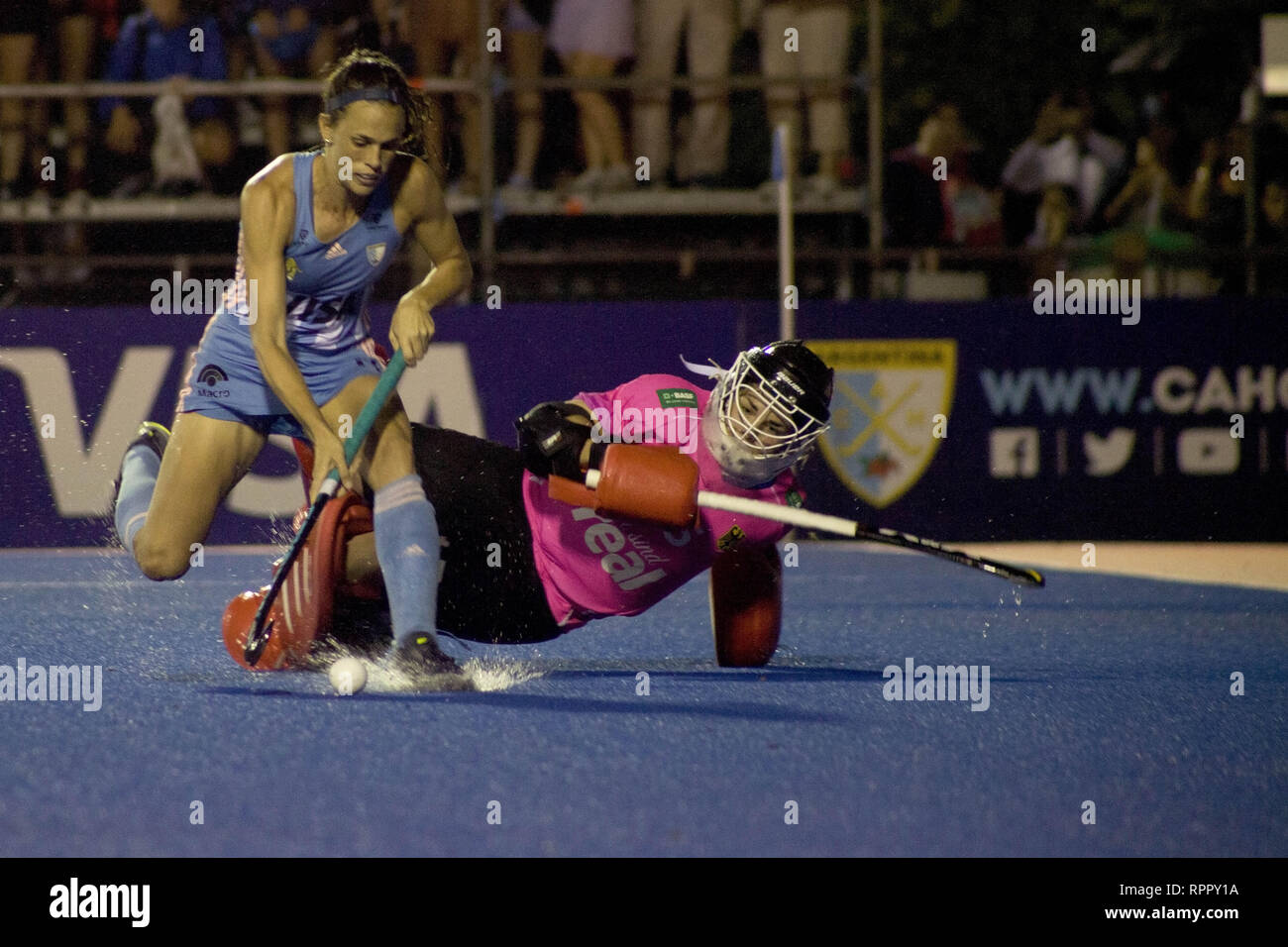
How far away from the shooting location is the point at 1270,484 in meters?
10.4

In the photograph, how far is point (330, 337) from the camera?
525 centimetres

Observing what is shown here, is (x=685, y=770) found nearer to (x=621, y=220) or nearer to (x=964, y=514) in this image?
(x=964, y=514)

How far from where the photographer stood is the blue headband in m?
4.75

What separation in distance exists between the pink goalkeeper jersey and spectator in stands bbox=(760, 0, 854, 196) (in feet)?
20.2

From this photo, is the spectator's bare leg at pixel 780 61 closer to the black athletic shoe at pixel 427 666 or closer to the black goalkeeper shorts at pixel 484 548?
the black goalkeeper shorts at pixel 484 548

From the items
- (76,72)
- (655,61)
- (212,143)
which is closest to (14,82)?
(76,72)

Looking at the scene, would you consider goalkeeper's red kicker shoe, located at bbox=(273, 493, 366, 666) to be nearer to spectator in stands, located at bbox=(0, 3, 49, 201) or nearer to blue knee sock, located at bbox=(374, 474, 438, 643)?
blue knee sock, located at bbox=(374, 474, 438, 643)

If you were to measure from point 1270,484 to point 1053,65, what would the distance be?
32.7 ft

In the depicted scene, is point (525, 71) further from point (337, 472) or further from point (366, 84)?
point (337, 472)

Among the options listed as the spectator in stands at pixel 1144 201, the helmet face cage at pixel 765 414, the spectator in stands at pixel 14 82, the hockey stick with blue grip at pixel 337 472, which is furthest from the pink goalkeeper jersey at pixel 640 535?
the spectator in stands at pixel 1144 201

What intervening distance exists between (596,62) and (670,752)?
733 centimetres

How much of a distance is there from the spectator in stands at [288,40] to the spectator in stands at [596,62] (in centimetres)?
139

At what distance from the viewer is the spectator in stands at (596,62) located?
10.6m

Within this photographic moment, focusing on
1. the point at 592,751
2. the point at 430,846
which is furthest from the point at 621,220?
the point at 430,846
